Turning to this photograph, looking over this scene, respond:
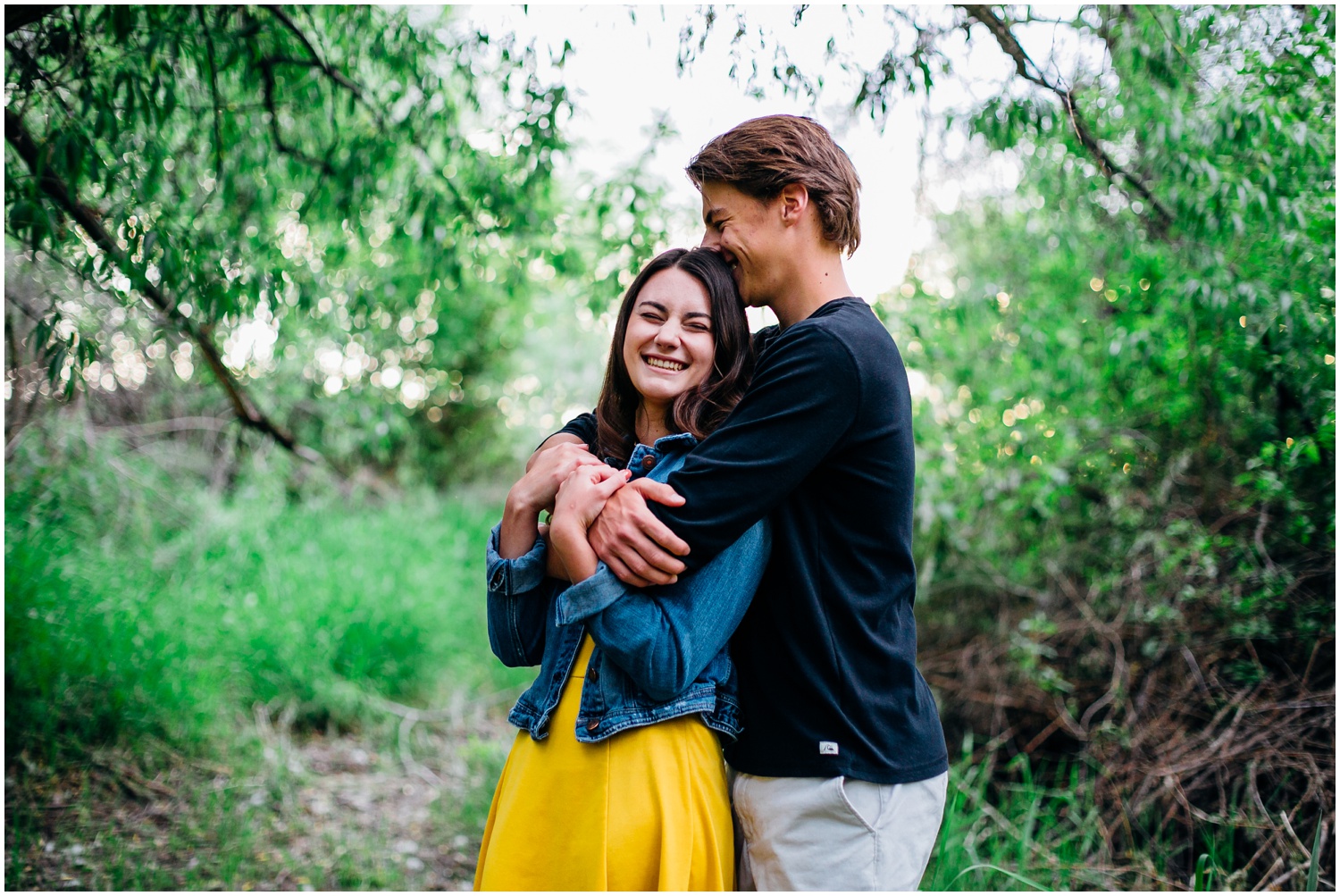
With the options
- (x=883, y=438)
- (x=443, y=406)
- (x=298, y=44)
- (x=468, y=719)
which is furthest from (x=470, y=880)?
(x=443, y=406)

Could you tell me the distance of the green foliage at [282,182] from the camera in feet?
8.20

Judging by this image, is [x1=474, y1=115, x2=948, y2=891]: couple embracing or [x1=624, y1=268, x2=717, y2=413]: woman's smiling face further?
[x1=624, y1=268, x2=717, y2=413]: woman's smiling face

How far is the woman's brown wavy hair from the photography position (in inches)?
67.4

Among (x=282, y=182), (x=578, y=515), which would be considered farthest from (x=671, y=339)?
(x=282, y=182)

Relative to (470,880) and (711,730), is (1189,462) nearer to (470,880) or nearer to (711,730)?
(711,730)

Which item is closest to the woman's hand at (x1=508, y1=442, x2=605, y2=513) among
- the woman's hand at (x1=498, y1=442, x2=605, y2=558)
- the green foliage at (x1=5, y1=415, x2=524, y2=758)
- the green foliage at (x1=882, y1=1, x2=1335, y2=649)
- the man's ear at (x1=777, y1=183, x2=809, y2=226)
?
the woman's hand at (x1=498, y1=442, x2=605, y2=558)

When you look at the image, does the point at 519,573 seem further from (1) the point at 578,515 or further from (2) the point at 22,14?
(2) the point at 22,14

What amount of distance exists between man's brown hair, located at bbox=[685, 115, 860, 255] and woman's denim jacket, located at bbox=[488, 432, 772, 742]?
0.54 m

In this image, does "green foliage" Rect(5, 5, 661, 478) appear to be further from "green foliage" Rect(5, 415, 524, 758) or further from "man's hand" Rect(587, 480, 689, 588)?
"man's hand" Rect(587, 480, 689, 588)

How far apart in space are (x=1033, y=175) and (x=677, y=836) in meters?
3.60

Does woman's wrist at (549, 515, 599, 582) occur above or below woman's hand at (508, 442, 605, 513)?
below

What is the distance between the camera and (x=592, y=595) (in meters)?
1.47

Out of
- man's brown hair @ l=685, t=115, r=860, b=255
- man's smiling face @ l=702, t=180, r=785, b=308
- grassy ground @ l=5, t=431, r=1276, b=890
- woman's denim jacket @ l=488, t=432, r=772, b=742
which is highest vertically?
man's brown hair @ l=685, t=115, r=860, b=255

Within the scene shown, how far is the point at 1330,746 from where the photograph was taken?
2.92 meters
